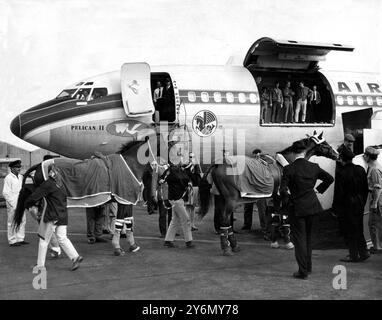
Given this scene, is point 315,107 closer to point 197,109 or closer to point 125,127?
point 197,109

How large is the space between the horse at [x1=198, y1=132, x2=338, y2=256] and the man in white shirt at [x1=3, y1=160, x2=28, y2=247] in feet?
12.9

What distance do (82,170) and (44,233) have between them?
1.75m

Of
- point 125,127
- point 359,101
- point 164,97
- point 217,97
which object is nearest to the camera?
point 125,127

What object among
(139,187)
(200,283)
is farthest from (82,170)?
(200,283)

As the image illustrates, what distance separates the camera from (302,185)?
752cm

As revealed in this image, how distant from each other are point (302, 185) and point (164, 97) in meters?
9.26

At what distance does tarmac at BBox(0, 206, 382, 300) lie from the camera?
21.3 ft

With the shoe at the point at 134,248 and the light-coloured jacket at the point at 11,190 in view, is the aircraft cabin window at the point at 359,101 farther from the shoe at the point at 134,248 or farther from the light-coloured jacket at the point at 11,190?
the light-coloured jacket at the point at 11,190

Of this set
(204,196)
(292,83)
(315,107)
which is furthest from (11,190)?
(315,107)

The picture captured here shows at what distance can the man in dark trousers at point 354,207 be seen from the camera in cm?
851

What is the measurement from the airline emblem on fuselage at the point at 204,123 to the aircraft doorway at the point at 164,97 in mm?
835

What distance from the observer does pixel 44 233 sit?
783 centimetres

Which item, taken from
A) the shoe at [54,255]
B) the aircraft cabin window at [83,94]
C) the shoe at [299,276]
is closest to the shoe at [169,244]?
the shoe at [54,255]

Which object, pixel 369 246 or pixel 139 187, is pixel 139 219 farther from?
pixel 369 246
